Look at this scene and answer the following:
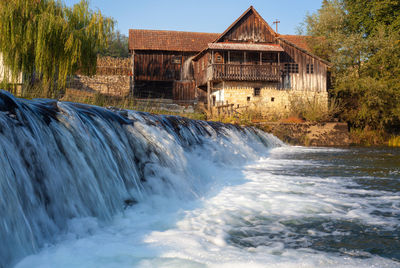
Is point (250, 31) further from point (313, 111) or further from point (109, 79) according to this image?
point (109, 79)

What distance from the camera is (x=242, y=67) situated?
24.2 metres

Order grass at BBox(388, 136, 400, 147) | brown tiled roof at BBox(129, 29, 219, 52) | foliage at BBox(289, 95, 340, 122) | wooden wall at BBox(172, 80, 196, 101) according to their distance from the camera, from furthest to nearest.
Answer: wooden wall at BBox(172, 80, 196, 101)
brown tiled roof at BBox(129, 29, 219, 52)
foliage at BBox(289, 95, 340, 122)
grass at BBox(388, 136, 400, 147)

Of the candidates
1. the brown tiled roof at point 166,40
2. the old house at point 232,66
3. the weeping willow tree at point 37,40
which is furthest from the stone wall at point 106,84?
the weeping willow tree at point 37,40

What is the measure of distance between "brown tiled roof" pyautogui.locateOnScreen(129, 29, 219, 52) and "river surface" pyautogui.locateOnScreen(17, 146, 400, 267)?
2545 centimetres

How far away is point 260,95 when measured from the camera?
25.2 m

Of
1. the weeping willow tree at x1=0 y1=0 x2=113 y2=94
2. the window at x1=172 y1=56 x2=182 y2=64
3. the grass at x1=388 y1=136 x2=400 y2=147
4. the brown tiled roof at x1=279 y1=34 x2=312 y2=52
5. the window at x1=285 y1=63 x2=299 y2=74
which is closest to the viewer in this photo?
the weeping willow tree at x1=0 y1=0 x2=113 y2=94

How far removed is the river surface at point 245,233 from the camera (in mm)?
2129

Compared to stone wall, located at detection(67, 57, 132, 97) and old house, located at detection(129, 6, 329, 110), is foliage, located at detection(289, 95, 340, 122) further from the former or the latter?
stone wall, located at detection(67, 57, 132, 97)

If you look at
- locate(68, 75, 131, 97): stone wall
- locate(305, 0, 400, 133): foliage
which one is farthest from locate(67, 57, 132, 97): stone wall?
locate(305, 0, 400, 133): foliage

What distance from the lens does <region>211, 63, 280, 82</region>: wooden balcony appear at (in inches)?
936

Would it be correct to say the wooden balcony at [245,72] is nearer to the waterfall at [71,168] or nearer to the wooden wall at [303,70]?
the wooden wall at [303,70]

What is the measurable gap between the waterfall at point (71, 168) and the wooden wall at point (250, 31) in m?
22.4

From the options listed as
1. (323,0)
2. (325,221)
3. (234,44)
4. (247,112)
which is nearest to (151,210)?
(325,221)

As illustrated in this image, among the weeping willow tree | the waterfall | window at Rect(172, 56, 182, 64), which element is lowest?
the waterfall
